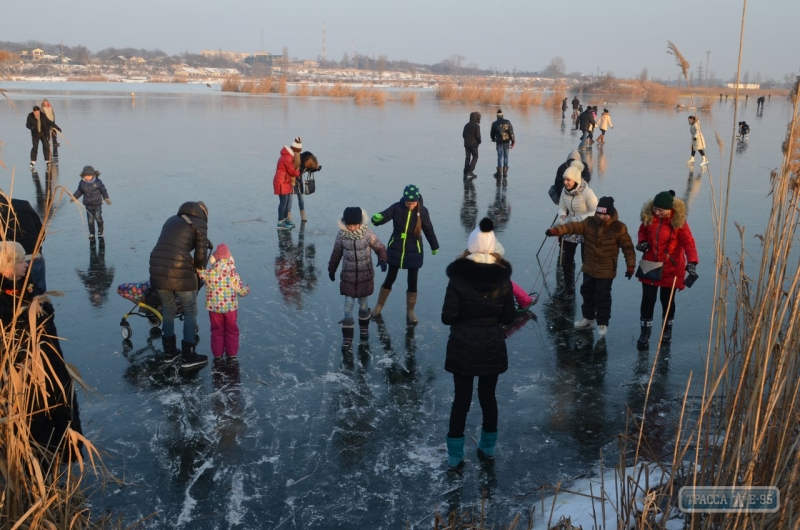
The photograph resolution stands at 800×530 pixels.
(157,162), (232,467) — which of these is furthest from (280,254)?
(157,162)

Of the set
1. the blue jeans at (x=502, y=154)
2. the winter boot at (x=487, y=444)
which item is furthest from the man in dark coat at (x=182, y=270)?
the blue jeans at (x=502, y=154)

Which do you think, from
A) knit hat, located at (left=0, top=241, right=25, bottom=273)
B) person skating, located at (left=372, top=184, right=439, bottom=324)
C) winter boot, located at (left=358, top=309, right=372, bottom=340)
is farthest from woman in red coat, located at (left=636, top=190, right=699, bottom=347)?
knit hat, located at (left=0, top=241, right=25, bottom=273)

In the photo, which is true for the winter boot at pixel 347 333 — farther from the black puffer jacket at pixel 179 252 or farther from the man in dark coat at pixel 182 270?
the black puffer jacket at pixel 179 252

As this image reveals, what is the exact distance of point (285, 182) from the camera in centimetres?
1118

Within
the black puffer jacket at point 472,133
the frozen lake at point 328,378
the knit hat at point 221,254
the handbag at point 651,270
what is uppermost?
the black puffer jacket at point 472,133

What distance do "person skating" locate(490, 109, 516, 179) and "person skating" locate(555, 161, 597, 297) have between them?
800 centimetres

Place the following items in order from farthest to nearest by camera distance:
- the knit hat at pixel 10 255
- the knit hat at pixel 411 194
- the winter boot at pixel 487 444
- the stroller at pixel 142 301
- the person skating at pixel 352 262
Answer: the knit hat at pixel 411 194, the stroller at pixel 142 301, the person skating at pixel 352 262, the winter boot at pixel 487 444, the knit hat at pixel 10 255

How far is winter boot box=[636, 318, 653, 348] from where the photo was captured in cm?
669

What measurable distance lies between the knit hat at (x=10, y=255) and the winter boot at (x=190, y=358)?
2334mm

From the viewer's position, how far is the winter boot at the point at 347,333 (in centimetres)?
662

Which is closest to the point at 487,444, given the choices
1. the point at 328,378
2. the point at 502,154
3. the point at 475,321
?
the point at 475,321

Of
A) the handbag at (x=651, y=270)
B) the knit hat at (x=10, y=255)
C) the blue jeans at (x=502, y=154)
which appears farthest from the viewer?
the blue jeans at (x=502, y=154)

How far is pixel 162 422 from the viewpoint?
5285 mm

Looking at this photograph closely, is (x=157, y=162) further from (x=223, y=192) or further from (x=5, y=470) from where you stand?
(x=5, y=470)
